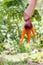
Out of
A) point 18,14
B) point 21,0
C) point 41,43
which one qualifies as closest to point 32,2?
point 21,0

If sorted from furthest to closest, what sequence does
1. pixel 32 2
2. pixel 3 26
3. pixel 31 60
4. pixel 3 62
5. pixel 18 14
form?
1. pixel 31 60
2. pixel 3 62
3. pixel 3 26
4. pixel 18 14
5. pixel 32 2

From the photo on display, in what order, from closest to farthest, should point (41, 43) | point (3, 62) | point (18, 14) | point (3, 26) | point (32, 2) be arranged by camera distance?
point (32, 2) → point (18, 14) → point (3, 26) → point (3, 62) → point (41, 43)

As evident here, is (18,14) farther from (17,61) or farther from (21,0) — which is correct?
(17,61)

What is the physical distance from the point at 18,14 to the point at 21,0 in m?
0.39

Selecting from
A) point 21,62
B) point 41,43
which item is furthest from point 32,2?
point 41,43

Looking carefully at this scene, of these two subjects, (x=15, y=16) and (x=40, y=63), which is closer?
(x=15, y=16)

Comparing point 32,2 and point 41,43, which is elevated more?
point 32,2

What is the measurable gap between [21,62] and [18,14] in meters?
1.69

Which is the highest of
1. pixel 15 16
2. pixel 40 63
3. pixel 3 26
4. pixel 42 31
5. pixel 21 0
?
pixel 21 0

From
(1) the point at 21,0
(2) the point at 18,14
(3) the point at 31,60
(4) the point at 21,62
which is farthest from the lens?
(3) the point at 31,60

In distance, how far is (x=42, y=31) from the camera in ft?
12.8

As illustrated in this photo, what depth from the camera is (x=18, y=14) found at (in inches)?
66.7

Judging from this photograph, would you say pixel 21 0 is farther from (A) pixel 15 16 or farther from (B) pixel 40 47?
(B) pixel 40 47

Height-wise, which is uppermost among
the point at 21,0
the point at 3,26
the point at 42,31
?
the point at 21,0
